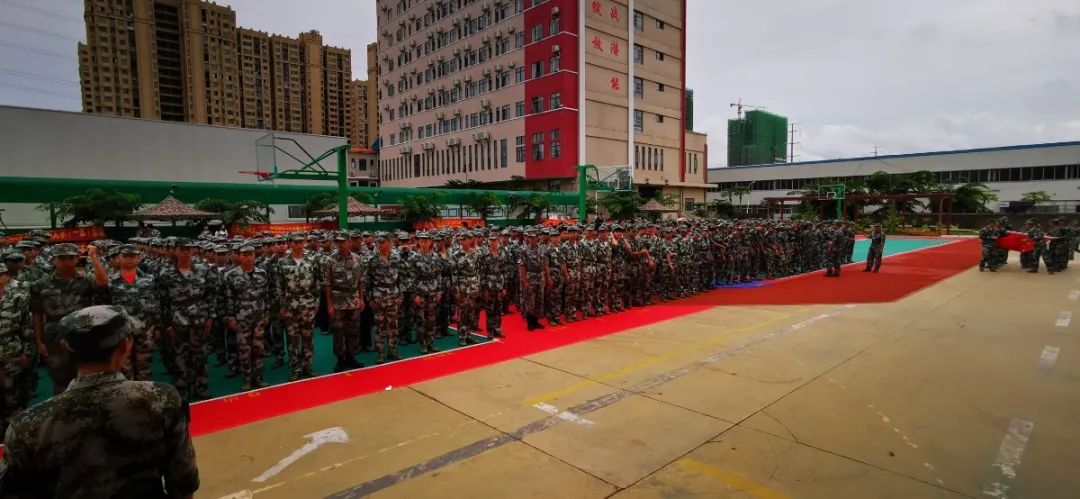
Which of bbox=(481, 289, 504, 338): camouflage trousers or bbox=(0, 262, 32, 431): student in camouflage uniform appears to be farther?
bbox=(481, 289, 504, 338): camouflage trousers

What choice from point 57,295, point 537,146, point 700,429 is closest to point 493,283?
point 700,429

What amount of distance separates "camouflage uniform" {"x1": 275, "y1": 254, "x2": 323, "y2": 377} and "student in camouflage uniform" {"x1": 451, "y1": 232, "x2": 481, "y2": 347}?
2097mm

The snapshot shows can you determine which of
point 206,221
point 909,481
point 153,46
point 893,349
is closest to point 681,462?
point 909,481

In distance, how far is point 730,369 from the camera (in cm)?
703

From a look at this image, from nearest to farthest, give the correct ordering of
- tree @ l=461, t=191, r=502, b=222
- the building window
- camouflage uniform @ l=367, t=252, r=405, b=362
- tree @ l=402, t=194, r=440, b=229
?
camouflage uniform @ l=367, t=252, r=405, b=362 < tree @ l=402, t=194, r=440, b=229 < tree @ l=461, t=191, r=502, b=222 < the building window

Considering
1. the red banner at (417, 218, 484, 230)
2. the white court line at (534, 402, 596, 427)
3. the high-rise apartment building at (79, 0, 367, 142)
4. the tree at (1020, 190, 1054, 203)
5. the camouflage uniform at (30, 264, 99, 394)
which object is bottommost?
the white court line at (534, 402, 596, 427)

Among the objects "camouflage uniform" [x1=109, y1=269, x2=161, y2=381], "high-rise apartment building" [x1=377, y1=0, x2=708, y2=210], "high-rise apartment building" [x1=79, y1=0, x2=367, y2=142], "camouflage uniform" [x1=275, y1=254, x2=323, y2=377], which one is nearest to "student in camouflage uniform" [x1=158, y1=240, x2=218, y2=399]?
"camouflage uniform" [x1=109, y1=269, x2=161, y2=381]

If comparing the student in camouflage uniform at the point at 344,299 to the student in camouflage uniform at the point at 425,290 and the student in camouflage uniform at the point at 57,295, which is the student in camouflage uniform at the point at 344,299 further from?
the student in camouflage uniform at the point at 57,295

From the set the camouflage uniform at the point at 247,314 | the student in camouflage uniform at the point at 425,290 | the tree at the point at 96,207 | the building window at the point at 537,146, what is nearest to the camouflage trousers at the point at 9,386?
the camouflage uniform at the point at 247,314

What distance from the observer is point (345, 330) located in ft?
23.6

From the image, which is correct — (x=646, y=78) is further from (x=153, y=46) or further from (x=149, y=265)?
(x=153, y=46)

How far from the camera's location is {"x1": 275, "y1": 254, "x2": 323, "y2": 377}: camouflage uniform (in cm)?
660

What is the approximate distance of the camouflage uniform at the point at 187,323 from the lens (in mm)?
6039

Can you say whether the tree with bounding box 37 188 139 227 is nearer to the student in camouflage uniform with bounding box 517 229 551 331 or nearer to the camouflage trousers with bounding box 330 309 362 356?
the camouflage trousers with bounding box 330 309 362 356
